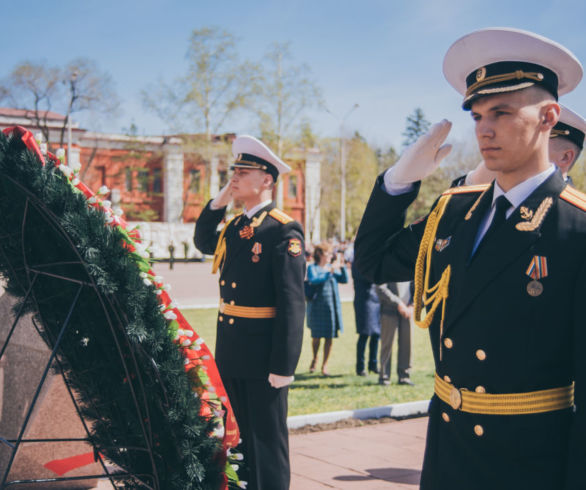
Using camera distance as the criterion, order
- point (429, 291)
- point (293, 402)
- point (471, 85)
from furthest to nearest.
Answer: point (293, 402) < point (429, 291) < point (471, 85)

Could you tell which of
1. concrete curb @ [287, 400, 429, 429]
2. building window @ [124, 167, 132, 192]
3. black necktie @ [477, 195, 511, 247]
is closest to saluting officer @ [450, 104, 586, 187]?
black necktie @ [477, 195, 511, 247]

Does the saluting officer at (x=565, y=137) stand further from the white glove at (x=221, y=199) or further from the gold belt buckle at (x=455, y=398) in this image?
Answer: the white glove at (x=221, y=199)

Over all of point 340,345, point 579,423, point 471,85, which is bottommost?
point 340,345

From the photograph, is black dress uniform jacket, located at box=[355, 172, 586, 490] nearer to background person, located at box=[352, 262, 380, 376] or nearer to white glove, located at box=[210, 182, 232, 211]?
white glove, located at box=[210, 182, 232, 211]

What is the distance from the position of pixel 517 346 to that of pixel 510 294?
0.15m

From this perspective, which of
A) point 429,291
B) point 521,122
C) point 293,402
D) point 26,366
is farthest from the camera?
point 293,402

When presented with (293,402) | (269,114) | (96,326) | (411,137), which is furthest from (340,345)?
(411,137)

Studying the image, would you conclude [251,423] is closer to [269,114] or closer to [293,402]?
[293,402]

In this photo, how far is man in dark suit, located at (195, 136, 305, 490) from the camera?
396 centimetres

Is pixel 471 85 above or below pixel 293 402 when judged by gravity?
above

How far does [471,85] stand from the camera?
2098 millimetres

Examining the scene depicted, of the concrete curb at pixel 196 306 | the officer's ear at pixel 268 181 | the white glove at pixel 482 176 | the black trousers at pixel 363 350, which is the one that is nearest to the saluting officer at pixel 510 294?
the white glove at pixel 482 176

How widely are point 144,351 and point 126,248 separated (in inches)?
14.5

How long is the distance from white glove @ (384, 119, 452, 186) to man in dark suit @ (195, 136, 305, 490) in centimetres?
193
